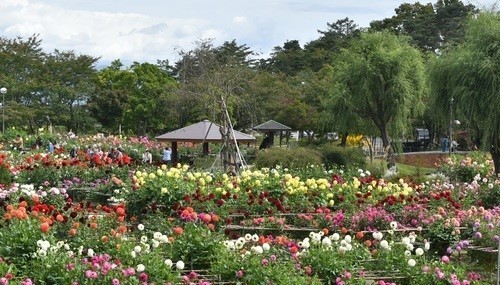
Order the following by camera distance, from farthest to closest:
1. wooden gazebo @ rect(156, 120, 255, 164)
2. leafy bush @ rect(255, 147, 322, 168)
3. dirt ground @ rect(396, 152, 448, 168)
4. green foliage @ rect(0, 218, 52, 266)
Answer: dirt ground @ rect(396, 152, 448, 168) → wooden gazebo @ rect(156, 120, 255, 164) → leafy bush @ rect(255, 147, 322, 168) → green foliage @ rect(0, 218, 52, 266)

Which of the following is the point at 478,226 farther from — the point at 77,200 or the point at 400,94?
the point at 400,94

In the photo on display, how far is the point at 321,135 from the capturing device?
44.6 metres

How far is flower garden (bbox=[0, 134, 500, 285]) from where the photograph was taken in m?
7.20

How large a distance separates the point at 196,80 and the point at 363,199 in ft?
79.0

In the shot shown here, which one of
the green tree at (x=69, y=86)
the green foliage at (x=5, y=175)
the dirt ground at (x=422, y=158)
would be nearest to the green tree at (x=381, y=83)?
the dirt ground at (x=422, y=158)

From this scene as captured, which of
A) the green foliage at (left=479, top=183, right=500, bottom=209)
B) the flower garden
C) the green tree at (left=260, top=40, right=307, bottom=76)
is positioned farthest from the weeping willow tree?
the green tree at (left=260, top=40, right=307, bottom=76)

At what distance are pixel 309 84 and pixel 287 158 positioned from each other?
23.4 meters

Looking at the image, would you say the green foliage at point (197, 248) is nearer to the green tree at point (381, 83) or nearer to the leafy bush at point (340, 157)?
the leafy bush at point (340, 157)

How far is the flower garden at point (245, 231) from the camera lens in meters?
7.20

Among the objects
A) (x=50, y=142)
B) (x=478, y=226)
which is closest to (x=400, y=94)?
(x=50, y=142)

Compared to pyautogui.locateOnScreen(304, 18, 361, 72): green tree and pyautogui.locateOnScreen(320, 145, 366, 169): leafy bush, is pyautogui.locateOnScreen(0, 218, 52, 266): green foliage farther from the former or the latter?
pyautogui.locateOnScreen(304, 18, 361, 72): green tree

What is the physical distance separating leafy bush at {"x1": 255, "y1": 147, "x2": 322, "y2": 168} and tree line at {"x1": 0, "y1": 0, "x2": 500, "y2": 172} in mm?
1984

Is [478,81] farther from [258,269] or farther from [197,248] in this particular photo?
[258,269]

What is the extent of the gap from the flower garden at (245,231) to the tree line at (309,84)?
24.8 ft
